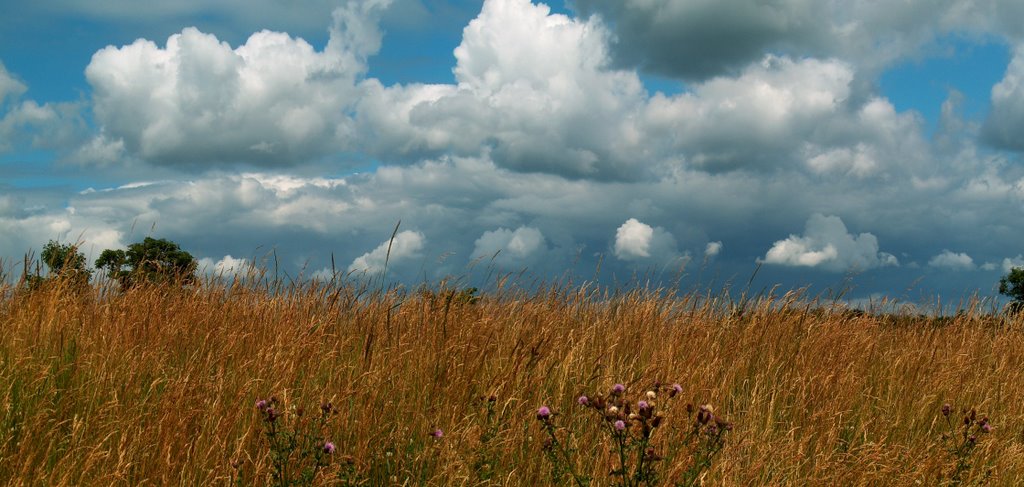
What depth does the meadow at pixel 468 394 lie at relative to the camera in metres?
3.20

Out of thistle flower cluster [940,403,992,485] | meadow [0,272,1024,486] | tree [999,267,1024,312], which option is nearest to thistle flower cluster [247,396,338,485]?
meadow [0,272,1024,486]

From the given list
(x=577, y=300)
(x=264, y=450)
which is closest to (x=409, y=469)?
(x=264, y=450)

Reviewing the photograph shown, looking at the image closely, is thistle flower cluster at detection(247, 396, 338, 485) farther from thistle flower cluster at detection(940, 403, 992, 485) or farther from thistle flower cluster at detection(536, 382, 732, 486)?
thistle flower cluster at detection(940, 403, 992, 485)

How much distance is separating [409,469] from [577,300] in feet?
11.0

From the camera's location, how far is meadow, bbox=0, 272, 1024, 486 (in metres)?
3.20

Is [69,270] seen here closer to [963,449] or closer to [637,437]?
[637,437]

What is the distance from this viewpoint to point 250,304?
6.08 meters

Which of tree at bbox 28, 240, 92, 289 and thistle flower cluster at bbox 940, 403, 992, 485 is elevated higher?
tree at bbox 28, 240, 92, 289

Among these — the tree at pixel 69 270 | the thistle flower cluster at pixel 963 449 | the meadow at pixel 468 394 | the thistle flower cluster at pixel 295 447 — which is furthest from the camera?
the tree at pixel 69 270

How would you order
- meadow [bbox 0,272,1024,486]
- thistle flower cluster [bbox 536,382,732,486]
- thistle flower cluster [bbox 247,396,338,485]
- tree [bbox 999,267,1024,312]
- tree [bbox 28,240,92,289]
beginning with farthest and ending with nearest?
1. tree [bbox 999,267,1024,312]
2. tree [bbox 28,240,92,289]
3. meadow [bbox 0,272,1024,486]
4. thistle flower cluster [bbox 247,396,338,485]
5. thistle flower cluster [bbox 536,382,732,486]

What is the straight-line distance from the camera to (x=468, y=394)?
13.5 ft

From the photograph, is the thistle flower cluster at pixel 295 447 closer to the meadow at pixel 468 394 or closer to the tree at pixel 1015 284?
the meadow at pixel 468 394

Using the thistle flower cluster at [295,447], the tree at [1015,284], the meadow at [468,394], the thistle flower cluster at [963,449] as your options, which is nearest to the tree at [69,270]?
the meadow at [468,394]

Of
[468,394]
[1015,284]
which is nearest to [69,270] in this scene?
[468,394]
